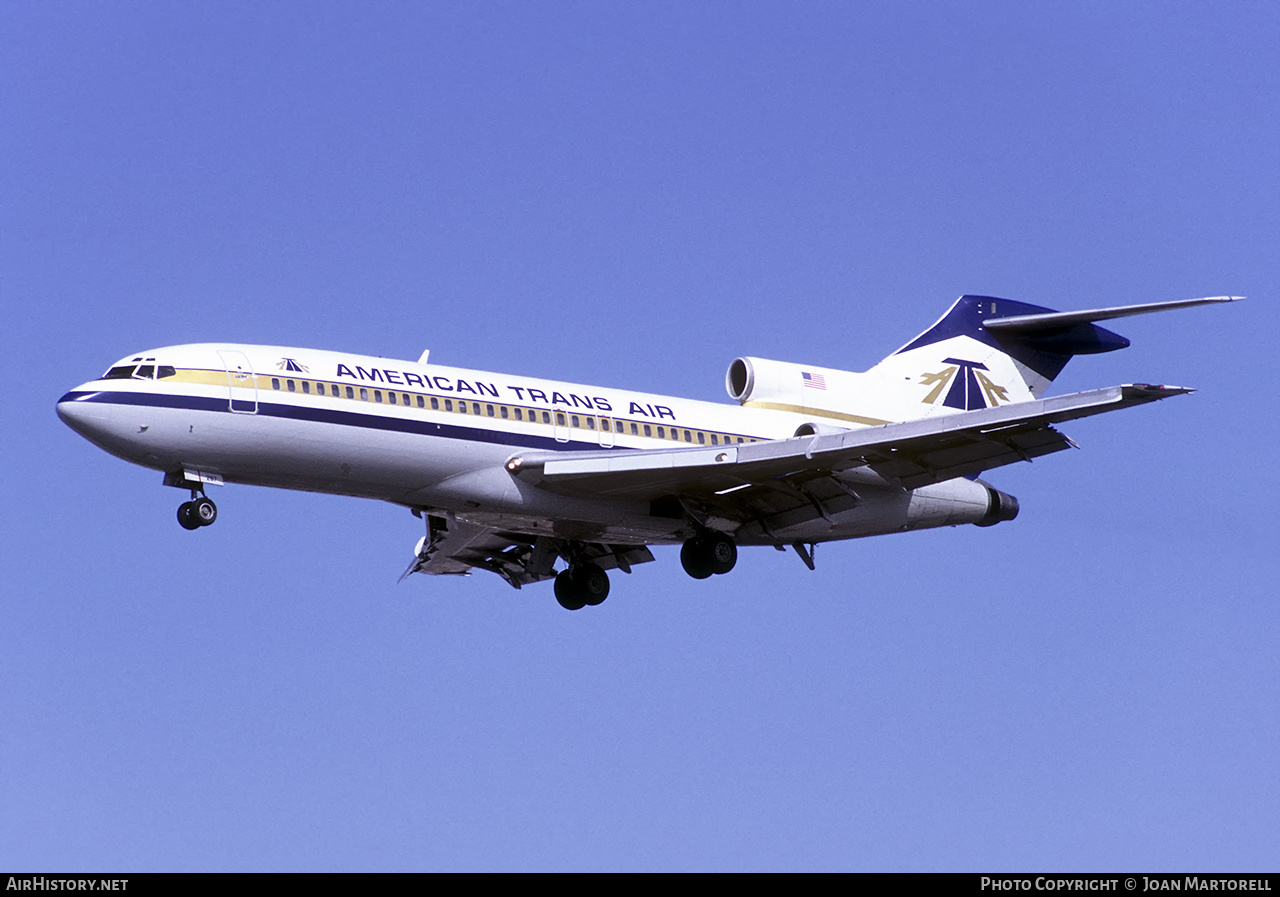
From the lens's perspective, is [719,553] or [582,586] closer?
[719,553]

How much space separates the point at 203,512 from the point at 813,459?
968cm

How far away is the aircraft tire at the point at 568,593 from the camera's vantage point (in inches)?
1252

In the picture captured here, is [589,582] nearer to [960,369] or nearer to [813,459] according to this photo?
[813,459]

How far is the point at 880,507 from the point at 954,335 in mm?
4858

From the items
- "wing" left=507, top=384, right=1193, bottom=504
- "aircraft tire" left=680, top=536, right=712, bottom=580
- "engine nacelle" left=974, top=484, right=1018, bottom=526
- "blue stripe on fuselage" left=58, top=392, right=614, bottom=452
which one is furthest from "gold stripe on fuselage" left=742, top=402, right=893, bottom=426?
"blue stripe on fuselage" left=58, top=392, right=614, bottom=452

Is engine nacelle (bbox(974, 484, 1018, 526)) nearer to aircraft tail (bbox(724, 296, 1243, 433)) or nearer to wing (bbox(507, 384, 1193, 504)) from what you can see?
aircraft tail (bbox(724, 296, 1243, 433))

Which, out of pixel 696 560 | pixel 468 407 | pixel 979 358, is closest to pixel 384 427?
pixel 468 407

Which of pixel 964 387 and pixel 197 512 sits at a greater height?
pixel 964 387

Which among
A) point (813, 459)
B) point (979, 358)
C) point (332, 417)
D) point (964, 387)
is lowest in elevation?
point (813, 459)

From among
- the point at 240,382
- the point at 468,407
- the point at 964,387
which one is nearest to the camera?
the point at 240,382

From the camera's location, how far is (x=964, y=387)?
32.9 m

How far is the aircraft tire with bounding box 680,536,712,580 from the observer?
29.2 m

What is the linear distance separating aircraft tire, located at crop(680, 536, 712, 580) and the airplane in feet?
0.13

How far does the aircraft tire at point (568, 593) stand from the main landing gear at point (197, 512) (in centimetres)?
813
